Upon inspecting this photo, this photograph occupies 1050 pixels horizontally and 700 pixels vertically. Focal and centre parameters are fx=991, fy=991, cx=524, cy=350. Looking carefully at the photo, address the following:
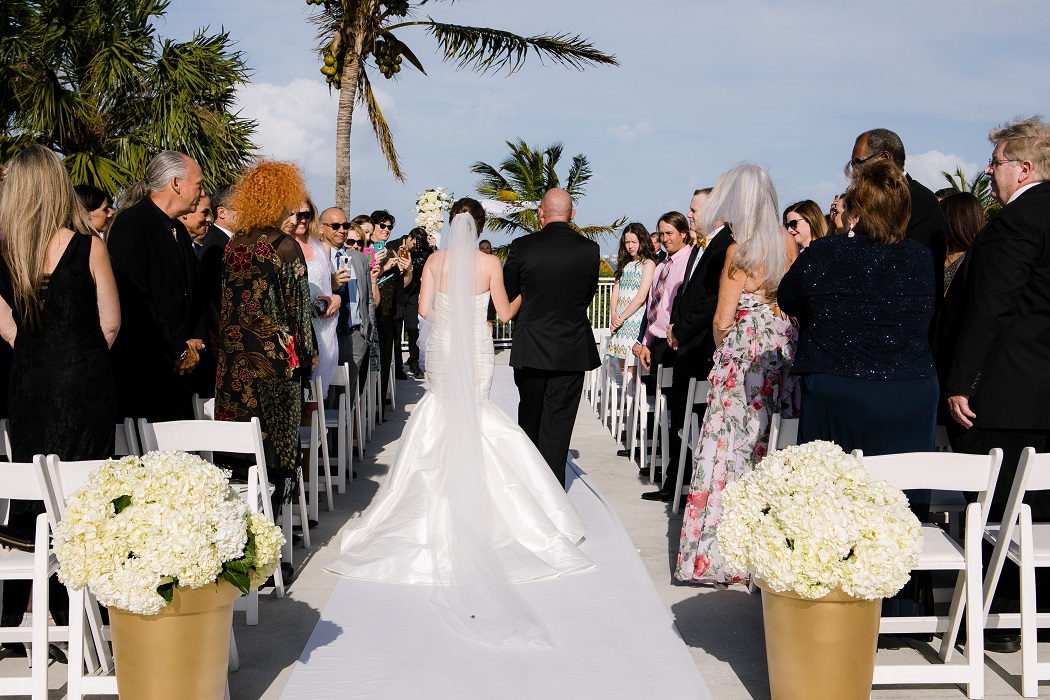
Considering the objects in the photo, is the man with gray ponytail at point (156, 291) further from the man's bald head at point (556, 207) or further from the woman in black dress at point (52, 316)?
the man's bald head at point (556, 207)

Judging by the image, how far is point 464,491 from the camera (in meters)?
5.51

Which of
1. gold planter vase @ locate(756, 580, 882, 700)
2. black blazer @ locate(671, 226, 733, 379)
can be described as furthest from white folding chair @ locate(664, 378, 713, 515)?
gold planter vase @ locate(756, 580, 882, 700)

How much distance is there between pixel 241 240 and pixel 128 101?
8.58m

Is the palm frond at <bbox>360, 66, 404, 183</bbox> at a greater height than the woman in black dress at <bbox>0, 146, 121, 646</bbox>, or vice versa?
the palm frond at <bbox>360, 66, 404, 183</bbox>

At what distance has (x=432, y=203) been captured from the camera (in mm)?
10539

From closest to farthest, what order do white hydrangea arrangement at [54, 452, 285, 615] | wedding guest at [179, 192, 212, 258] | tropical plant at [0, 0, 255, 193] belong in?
white hydrangea arrangement at [54, 452, 285, 615], wedding guest at [179, 192, 212, 258], tropical plant at [0, 0, 255, 193]

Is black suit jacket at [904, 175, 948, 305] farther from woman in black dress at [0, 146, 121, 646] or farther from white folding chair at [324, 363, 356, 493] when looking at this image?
woman in black dress at [0, 146, 121, 646]

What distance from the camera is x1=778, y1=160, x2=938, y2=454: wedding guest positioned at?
419 cm

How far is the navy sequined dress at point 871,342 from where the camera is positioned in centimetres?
419

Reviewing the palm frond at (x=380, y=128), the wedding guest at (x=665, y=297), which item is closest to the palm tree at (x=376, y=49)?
the palm frond at (x=380, y=128)

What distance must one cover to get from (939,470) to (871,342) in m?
0.63

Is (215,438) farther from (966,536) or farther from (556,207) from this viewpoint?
(966,536)

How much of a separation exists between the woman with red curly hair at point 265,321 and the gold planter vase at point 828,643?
3.01 m

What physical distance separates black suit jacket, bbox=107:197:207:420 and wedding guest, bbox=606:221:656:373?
4756mm
